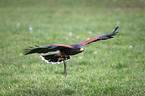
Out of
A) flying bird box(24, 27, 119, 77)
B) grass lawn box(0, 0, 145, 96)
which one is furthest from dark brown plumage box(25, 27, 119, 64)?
grass lawn box(0, 0, 145, 96)

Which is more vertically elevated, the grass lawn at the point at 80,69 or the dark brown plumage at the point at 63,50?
the dark brown plumage at the point at 63,50

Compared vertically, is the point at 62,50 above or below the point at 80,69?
above

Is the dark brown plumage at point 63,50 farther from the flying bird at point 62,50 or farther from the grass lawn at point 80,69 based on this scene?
the grass lawn at point 80,69

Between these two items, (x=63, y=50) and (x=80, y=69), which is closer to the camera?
(x=63, y=50)

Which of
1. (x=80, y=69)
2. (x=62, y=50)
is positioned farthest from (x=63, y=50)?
(x=80, y=69)

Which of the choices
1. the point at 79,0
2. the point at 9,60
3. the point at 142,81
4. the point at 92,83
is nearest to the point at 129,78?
the point at 142,81

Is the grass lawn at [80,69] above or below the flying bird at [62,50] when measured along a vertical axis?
below

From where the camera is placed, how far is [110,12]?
1702cm

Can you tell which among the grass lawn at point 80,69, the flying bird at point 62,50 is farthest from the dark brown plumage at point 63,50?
the grass lawn at point 80,69

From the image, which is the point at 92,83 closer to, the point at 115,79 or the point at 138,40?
the point at 115,79

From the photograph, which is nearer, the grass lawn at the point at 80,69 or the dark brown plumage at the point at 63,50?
the dark brown plumage at the point at 63,50

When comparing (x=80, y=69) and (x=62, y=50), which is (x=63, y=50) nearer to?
(x=62, y=50)

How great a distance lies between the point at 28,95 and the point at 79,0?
61.1 ft

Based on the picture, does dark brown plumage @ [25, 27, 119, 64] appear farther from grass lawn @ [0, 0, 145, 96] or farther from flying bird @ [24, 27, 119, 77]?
grass lawn @ [0, 0, 145, 96]
